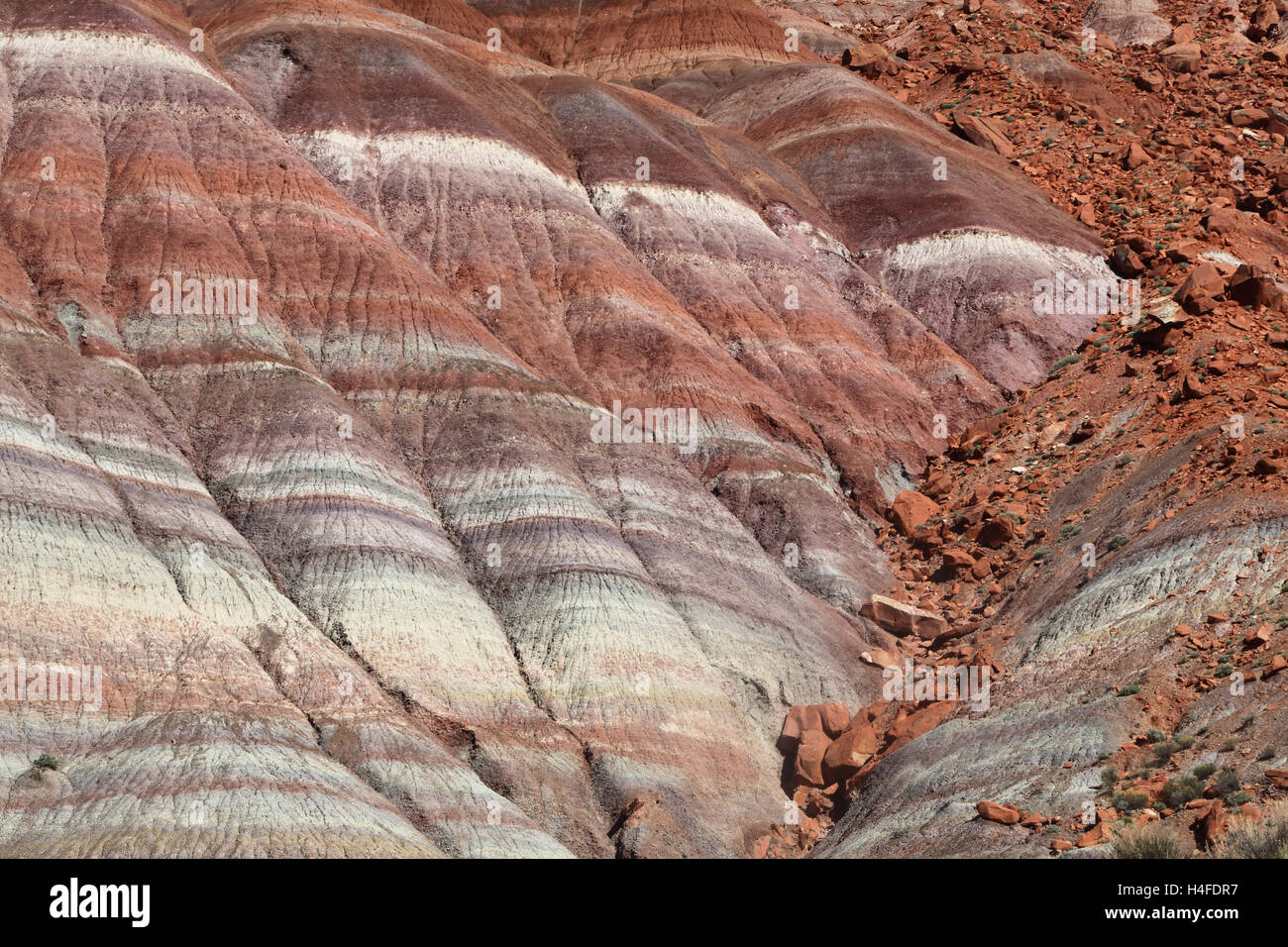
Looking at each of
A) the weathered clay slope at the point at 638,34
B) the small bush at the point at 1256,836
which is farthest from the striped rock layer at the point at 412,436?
the weathered clay slope at the point at 638,34

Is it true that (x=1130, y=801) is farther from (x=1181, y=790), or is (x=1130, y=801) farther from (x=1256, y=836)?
(x=1256, y=836)

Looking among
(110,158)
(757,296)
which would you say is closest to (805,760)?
(757,296)

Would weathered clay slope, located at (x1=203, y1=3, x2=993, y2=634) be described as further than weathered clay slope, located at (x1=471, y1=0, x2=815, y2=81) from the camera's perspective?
No

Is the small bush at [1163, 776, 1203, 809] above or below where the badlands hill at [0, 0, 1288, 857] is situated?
below

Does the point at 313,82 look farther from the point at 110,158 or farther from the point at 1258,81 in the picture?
the point at 1258,81

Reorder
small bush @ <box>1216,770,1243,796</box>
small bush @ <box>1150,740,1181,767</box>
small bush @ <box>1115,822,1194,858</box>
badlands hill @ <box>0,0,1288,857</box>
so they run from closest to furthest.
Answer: small bush @ <box>1115,822,1194,858</box>, small bush @ <box>1216,770,1243,796</box>, small bush @ <box>1150,740,1181,767</box>, badlands hill @ <box>0,0,1288,857</box>

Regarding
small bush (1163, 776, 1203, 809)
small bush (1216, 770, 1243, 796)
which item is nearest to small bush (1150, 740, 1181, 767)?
small bush (1163, 776, 1203, 809)

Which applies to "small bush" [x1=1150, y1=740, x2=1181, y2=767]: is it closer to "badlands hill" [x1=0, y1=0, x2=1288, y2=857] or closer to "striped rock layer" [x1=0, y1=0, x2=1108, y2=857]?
"badlands hill" [x1=0, y1=0, x2=1288, y2=857]
